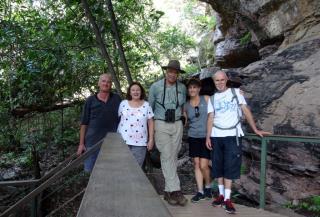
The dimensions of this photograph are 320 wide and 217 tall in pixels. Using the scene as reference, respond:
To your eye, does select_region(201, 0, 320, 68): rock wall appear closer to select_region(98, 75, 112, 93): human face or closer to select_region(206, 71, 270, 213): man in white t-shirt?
select_region(206, 71, 270, 213): man in white t-shirt

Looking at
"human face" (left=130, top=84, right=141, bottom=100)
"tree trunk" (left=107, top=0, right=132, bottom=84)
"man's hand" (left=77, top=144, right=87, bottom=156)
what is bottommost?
"man's hand" (left=77, top=144, right=87, bottom=156)

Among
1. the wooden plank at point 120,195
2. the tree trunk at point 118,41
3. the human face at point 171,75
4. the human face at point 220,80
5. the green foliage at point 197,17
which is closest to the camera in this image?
the wooden plank at point 120,195

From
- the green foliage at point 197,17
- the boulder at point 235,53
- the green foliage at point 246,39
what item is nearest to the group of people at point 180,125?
the green foliage at point 246,39

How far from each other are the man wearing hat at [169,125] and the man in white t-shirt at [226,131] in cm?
45

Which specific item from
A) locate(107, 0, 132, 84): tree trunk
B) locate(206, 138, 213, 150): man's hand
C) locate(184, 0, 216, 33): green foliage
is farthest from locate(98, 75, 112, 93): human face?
locate(184, 0, 216, 33): green foliage

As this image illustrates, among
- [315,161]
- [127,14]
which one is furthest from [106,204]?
[127,14]

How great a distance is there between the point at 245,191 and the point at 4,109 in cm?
532

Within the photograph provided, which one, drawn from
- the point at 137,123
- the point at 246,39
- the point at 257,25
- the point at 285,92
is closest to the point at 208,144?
the point at 137,123

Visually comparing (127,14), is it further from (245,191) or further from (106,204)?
(106,204)

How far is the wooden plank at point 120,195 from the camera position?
3.95 feet

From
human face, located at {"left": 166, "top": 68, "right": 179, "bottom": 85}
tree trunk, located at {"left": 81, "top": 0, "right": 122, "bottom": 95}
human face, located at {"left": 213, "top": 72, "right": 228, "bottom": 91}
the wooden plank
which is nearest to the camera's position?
the wooden plank

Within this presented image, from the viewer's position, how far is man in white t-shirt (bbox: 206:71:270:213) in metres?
4.49

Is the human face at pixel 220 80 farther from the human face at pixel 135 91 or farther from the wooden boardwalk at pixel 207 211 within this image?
the wooden boardwalk at pixel 207 211

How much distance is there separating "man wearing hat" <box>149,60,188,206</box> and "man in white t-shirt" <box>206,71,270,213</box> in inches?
17.9
